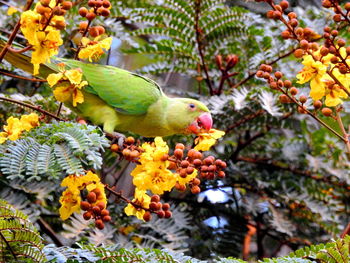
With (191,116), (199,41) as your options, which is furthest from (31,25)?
(199,41)

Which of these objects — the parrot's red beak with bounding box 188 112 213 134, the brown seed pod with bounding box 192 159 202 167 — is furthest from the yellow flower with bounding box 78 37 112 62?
the parrot's red beak with bounding box 188 112 213 134

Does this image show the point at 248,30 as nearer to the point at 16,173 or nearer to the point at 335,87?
the point at 335,87

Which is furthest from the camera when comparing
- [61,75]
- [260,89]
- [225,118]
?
[225,118]

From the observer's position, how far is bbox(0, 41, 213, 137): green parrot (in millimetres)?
2082

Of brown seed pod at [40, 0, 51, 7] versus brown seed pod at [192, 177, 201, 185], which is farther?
brown seed pod at [192, 177, 201, 185]

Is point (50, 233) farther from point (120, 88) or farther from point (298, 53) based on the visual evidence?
point (298, 53)

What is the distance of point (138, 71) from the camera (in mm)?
2732

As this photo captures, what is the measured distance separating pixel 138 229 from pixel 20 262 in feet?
3.52

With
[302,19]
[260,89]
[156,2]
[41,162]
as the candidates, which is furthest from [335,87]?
[156,2]

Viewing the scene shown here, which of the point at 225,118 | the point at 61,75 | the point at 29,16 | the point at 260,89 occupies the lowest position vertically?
the point at 225,118

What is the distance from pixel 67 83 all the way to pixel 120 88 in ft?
2.02

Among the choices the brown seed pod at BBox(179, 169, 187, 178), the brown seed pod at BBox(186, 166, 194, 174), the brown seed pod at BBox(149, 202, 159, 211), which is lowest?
the brown seed pod at BBox(149, 202, 159, 211)

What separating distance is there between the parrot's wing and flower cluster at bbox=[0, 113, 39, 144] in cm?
63

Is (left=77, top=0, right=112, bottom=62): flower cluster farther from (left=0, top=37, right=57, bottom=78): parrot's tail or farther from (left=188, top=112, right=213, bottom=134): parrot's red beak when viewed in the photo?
(left=188, top=112, right=213, bottom=134): parrot's red beak
